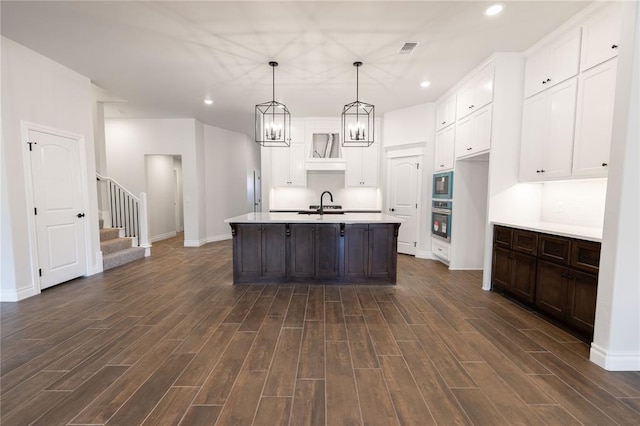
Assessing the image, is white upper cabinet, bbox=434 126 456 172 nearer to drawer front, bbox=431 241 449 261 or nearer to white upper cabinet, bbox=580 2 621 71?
drawer front, bbox=431 241 449 261

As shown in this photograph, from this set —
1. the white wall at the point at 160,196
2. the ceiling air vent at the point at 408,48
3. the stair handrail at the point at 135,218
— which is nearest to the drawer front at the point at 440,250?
the ceiling air vent at the point at 408,48

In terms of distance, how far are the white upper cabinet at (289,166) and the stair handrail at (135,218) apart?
2.77 m

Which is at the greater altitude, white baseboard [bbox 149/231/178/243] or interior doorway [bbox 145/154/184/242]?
interior doorway [bbox 145/154/184/242]

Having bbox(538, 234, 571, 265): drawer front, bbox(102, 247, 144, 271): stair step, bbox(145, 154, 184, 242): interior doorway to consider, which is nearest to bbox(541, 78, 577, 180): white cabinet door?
bbox(538, 234, 571, 265): drawer front

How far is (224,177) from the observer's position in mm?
7566

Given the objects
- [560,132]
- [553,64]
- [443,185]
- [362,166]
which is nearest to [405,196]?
[443,185]

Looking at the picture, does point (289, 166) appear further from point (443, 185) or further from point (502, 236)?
point (502, 236)

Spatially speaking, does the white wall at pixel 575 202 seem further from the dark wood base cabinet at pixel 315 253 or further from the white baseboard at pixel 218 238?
the white baseboard at pixel 218 238

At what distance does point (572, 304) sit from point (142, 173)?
26.6ft

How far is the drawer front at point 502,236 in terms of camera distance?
3330mm

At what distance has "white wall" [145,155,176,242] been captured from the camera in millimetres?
7234

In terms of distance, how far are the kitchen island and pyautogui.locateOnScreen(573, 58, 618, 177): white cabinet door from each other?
202 cm

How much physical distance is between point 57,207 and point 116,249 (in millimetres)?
1507

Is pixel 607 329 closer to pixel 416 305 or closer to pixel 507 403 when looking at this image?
pixel 507 403
